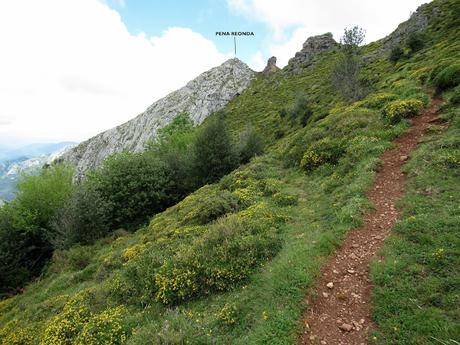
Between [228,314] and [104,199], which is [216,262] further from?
[104,199]

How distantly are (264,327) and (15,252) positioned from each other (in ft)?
108

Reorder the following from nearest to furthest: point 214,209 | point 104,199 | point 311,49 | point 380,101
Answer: point 214,209 → point 380,101 → point 104,199 → point 311,49

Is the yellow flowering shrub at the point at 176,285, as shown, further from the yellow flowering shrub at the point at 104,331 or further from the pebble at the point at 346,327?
the pebble at the point at 346,327

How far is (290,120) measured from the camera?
4719cm

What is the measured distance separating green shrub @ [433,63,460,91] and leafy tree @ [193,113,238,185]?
19268mm

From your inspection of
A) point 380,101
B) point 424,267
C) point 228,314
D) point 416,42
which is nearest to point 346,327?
point 424,267

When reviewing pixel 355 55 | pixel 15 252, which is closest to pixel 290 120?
pixel 355 55

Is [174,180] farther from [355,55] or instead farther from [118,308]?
[355,55]

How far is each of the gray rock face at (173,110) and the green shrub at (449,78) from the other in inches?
3181

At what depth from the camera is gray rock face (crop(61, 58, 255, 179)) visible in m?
101

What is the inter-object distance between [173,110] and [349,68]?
80.6 m

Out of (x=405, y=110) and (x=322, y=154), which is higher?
(x=405, y=110)

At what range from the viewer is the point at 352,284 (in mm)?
8047

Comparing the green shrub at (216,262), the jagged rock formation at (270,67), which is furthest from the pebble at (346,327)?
the jagged rock formation at (270,67)
